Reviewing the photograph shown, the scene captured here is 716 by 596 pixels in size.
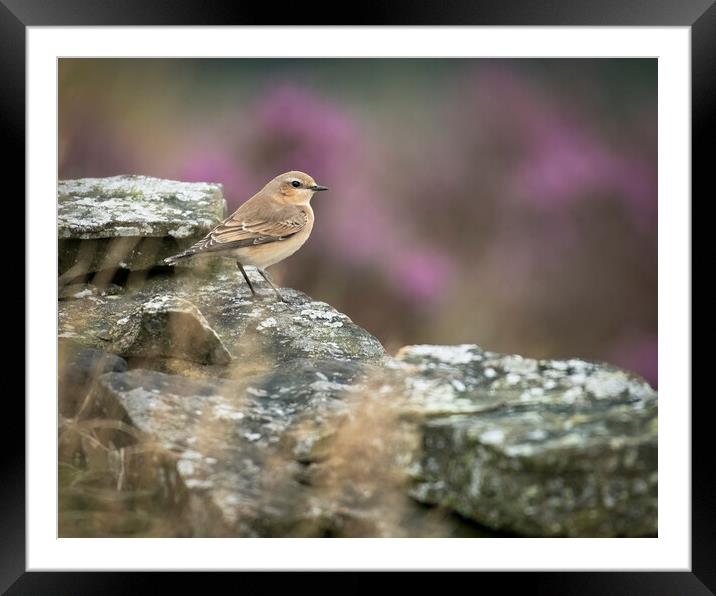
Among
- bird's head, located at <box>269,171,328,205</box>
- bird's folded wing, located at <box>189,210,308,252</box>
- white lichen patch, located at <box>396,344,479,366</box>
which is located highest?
bird's head, located at <box>269,171,328,205</box>

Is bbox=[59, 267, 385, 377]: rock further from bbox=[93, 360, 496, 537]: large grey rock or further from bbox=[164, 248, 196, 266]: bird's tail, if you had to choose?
bbox=[93, 360, 496, 537]: large grey rock

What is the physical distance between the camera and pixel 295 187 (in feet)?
22.8

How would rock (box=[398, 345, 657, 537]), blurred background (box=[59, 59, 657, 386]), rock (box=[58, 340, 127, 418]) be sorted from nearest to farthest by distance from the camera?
rock (box=[398, 345, 657, 537]) → rock (box=[58, 340, 127, 418]) → blurred background (box=[59, 59, 657, 386])

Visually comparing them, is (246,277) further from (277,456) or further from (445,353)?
(277,456)

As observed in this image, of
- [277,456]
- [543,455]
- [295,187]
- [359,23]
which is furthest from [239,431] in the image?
[295,187]

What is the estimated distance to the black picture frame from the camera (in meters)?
4.64

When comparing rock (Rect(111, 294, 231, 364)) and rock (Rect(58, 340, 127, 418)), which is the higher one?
rock (Rect(111, 294, 231, 364))

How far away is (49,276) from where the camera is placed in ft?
15.8

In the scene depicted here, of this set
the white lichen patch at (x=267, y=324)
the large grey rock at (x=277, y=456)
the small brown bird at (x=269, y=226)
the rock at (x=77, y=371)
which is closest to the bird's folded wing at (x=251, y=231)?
the small brown bird at (x=269, y=226)

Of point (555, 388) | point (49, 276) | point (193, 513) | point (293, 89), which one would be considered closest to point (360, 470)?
point (193, 513)

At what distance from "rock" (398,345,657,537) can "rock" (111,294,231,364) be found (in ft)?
3.91

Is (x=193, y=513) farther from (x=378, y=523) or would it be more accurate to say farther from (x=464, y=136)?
(x=464, y=136)

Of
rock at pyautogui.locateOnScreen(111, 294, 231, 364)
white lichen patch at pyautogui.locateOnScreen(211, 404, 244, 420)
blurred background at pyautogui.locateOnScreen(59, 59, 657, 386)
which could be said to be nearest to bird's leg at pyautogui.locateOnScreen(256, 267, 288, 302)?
blurred background at pyautogui.locateOnScreen(59, 59, 657, 386)

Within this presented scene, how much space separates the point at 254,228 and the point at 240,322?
0.95m
